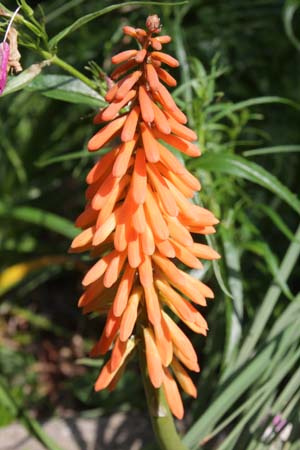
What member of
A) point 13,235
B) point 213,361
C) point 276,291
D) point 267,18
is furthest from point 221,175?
point 13,235

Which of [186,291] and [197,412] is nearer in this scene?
[186,291]

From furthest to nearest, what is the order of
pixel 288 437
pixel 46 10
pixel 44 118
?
1. pixel 44 118
2. pixel 46 10
3. pixel 288 437

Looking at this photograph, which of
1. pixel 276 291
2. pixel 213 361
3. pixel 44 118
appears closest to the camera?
pixel 276 291

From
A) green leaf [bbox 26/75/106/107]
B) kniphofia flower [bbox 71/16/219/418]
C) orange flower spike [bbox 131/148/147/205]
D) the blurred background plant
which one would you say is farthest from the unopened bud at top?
green leaf [bbox 26/75/106/107]

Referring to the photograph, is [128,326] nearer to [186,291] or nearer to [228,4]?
[186,291]

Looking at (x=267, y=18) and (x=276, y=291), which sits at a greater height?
(x=267, y=18)

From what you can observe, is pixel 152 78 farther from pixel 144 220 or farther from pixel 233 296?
pixel 233 296

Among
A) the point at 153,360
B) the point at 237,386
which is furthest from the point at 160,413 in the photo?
the point at 237,386

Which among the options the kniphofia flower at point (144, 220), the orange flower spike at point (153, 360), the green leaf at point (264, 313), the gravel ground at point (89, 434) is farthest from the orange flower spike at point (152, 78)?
the gravel ground at point (89, 434)

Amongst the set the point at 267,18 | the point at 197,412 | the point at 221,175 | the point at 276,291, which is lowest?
the point at 197,412
